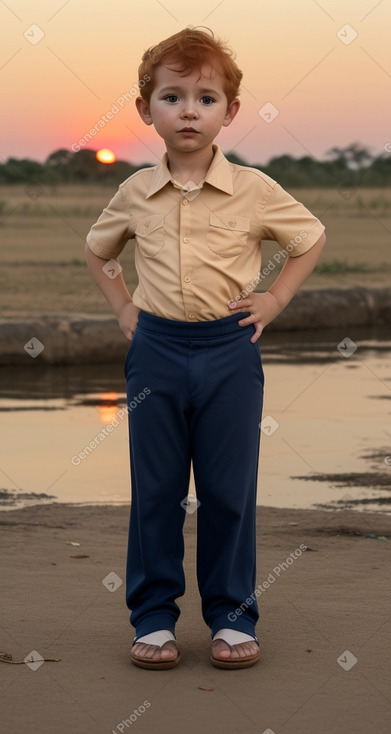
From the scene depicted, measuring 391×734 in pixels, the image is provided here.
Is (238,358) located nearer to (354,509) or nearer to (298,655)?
(298,655)

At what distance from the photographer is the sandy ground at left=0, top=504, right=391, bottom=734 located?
3102mm

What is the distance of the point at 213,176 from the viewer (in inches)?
139

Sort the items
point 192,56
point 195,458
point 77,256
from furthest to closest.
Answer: point 77,256, point 195,458, point 192,56

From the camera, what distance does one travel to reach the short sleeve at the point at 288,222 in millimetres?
3605

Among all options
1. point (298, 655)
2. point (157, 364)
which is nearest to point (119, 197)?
point (157, 364)

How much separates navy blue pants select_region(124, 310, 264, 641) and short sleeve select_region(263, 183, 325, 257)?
0.26m

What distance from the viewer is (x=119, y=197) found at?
3.68m

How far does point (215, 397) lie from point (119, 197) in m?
0.61

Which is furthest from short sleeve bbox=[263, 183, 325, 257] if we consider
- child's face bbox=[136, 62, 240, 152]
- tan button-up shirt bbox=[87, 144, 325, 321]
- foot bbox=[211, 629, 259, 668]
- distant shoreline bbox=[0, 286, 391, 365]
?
distant shoreline bbox=[0, 286, 391, 365]

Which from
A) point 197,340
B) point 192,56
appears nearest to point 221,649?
point 197,340

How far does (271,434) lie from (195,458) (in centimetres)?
397

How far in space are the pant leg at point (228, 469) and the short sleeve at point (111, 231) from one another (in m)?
0.44

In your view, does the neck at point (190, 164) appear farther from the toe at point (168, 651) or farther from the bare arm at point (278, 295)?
the toe at point (168, 651)

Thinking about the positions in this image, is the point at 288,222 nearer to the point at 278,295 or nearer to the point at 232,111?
Result: the point at 278,295
